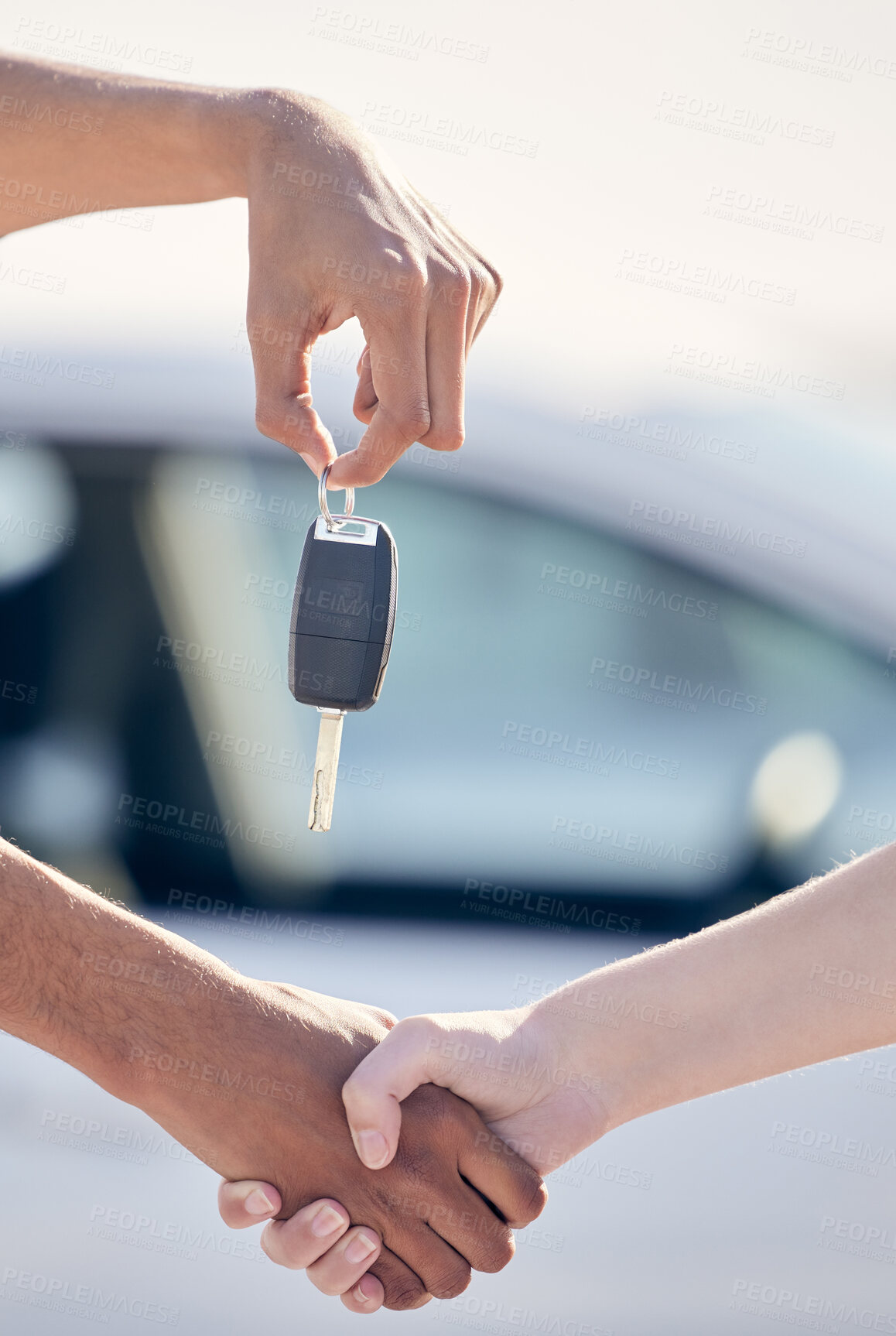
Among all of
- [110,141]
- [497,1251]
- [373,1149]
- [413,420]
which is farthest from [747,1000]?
[110,141]

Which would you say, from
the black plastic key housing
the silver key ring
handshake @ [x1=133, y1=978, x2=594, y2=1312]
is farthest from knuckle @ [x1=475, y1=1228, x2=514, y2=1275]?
the silver key ring

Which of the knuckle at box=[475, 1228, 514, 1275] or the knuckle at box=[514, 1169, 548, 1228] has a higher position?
the knuckle at box=[514, 1169, 548, 1228]

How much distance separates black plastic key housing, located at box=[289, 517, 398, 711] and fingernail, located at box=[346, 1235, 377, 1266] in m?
1.00

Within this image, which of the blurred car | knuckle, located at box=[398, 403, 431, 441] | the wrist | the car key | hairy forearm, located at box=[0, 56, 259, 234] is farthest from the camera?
the blurred car

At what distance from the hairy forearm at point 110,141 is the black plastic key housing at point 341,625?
634 mm

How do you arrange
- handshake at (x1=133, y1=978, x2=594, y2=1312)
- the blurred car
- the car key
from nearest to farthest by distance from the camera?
the car key
handshake at (x1=133, y1=978, x2=594, y2=1312)
the blurred car

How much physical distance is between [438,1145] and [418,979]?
37cm

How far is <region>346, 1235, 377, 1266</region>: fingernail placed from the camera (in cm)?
213

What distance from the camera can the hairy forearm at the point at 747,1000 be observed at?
7.34 ft

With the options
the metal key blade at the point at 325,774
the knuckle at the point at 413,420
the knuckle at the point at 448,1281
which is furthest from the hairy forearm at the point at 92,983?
the knuckle at the point at 413,420

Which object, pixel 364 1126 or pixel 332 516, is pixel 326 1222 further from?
pixel 332 516

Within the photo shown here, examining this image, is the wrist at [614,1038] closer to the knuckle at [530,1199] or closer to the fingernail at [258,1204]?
the knuckle at [530,1199]

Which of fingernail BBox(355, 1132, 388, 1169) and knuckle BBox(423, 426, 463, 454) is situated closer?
knuckle BBox(423, 426, 463, 454)

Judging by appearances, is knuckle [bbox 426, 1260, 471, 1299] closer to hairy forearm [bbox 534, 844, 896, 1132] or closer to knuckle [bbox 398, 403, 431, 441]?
hairy forearm [bbox 534, 844, 896, 1132]
